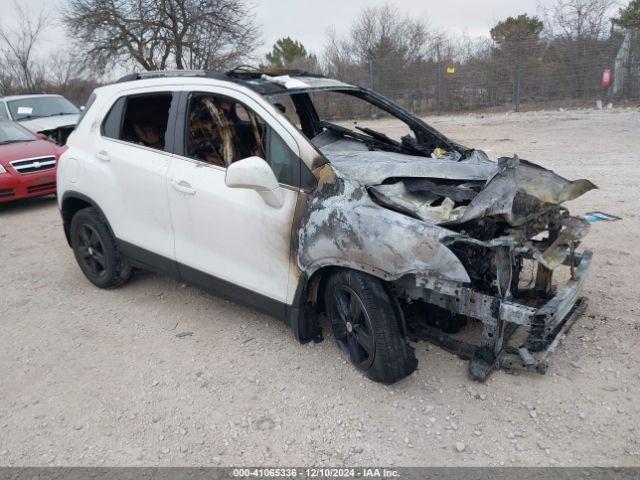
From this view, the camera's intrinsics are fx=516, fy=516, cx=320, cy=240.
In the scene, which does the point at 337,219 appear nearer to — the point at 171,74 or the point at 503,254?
the point at 503,254

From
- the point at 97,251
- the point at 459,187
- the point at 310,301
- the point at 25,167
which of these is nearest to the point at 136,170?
the point at 97,251

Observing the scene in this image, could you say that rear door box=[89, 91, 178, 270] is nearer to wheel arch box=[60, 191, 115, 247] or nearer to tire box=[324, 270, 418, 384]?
wheel arch box=[60, 191, 115, 247]

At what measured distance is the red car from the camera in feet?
26.7

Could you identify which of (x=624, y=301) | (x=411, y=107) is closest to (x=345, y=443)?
(x=624, y=301)

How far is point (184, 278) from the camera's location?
4.09m

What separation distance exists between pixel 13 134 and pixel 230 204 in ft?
24.8

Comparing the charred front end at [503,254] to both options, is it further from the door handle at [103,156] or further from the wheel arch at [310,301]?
the door handle at [103,156]

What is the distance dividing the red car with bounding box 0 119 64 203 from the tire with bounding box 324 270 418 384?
21.9 ft

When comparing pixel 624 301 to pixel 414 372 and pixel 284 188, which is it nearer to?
pixel 414 372

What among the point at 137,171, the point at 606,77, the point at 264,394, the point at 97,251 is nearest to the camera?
the point at 264,394

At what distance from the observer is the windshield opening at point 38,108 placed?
11.2m

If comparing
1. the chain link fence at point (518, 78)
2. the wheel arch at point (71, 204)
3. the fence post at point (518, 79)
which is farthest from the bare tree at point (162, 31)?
the wheel arch at point (71, 204)

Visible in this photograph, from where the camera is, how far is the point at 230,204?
3498 millimetres

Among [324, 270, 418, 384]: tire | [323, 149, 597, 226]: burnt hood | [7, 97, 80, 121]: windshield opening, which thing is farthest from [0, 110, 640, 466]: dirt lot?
[7, 97, 80, 121]: windshield opening
